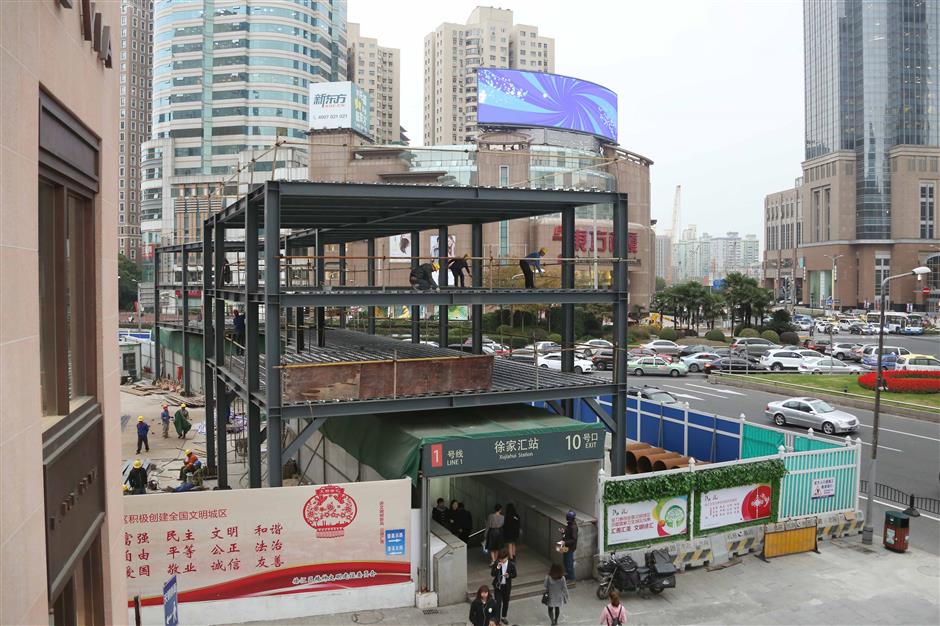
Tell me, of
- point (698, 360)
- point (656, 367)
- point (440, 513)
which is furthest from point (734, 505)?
point (698, 360)

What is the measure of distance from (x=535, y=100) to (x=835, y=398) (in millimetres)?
55890

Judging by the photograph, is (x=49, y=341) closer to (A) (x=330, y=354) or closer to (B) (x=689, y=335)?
(A) (x=330, y=354)

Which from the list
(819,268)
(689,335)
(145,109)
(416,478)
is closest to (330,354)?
(416,478)

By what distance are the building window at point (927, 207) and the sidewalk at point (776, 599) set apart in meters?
137

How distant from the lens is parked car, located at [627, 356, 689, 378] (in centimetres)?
5056

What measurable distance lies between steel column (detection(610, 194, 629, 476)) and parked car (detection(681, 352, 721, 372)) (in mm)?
36902

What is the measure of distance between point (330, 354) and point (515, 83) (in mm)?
70056

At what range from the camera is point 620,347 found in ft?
58.9

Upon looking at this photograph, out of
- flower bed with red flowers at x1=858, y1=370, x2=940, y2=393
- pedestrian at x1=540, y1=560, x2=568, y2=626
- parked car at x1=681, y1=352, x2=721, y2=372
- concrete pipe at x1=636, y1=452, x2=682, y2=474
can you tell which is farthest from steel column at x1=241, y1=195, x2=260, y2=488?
parked car at x1=681, y1=352, x2=721, y2=372

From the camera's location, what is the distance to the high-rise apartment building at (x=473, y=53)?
600ft

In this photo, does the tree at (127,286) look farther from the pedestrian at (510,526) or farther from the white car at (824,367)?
the pedestrian at (510,526)

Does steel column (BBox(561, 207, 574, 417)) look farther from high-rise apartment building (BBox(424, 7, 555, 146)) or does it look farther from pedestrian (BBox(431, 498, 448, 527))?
high-rise apartment building (BBox(424, 7, 555, 146))

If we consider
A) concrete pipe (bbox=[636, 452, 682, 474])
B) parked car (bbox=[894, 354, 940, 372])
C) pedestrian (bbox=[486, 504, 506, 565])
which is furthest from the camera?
parked car (bbox=[894, 354, 940, 372])

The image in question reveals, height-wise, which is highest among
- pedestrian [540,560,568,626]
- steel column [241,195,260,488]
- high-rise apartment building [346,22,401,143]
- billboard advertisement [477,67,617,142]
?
high-rise apartment building [346,22,401,143]
